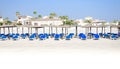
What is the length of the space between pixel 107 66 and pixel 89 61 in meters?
1.19

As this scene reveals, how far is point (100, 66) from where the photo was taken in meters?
8.73

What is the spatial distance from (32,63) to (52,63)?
0.89 meters

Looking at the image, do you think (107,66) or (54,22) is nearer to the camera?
(107,66)

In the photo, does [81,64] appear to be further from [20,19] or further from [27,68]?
[20,19]

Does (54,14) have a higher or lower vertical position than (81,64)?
higher

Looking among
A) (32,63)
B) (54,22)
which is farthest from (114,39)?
(54,22)

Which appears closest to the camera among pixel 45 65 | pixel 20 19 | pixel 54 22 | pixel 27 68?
pixel 27 68

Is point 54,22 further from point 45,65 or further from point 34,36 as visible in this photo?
point 45,65

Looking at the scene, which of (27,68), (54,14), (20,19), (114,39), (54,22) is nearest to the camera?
(27,68)

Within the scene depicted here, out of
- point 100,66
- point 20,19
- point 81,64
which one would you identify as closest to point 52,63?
point 81,64

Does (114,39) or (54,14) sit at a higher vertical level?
(54,14)

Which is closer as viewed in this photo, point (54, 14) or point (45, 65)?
point (45, 65)

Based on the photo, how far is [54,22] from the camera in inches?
2079

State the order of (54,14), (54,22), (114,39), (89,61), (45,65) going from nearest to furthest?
(45,65)
(89,61)
(114,39)
(54,22)
(54,14)
